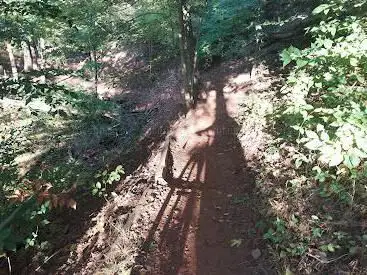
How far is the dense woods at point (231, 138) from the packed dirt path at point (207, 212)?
9 centimetres

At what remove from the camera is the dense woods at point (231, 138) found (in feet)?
16.4

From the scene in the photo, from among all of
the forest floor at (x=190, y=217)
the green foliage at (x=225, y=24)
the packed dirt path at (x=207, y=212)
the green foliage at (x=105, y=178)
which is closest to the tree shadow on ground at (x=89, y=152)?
the green foliage at (x=105, y=178)

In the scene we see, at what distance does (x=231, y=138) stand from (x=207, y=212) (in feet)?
11.7

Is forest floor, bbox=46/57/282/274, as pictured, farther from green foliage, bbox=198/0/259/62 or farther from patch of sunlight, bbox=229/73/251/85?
green foliage, bbox=198/0/259/62

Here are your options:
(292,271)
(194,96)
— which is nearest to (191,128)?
(194,96)

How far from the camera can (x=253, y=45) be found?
17.6 metres

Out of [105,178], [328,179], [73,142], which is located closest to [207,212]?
[328,179]

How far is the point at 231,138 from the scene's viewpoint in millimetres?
10180

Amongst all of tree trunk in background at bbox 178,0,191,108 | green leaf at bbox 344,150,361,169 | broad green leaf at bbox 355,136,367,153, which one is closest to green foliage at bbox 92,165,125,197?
tree trunk in background at bbox 178,0,191,108

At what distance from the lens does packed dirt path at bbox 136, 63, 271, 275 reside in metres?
5.75

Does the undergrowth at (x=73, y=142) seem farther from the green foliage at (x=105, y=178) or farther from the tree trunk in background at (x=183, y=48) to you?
the tree trunk in background at (x=183, y=48)

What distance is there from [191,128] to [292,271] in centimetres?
683

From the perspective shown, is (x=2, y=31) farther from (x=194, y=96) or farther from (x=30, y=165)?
(x=30, y=165)

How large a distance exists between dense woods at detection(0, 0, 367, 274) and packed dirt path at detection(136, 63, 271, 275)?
86mm
